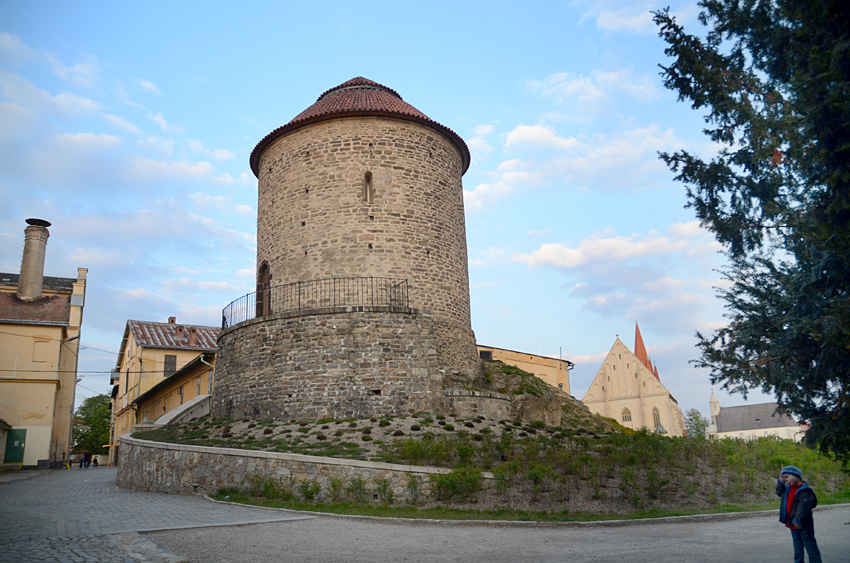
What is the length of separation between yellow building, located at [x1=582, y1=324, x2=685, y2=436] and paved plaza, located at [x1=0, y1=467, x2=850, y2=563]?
50.2 meters

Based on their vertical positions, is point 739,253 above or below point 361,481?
above

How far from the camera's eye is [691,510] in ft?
37.0

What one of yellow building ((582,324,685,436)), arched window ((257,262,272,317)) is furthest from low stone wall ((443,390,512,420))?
yellow building ((582,324,685,436))

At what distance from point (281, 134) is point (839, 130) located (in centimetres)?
1675

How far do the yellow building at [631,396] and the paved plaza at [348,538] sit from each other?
50225 millimetres

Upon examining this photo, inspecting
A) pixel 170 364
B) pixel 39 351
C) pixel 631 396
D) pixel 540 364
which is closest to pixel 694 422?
pixel 631 396

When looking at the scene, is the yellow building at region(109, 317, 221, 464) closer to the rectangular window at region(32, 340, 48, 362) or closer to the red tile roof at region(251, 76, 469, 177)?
the rectangular window at region(32, 340, 48, 362)

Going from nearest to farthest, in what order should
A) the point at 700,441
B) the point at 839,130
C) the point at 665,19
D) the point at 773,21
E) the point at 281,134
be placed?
the point at 839,130 → the point at 773,21 → the point at 665,19 → the point at 700,441 → the point at 281,134

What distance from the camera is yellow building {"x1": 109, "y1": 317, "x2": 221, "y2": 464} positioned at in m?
39.2

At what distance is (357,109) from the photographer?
19.3m

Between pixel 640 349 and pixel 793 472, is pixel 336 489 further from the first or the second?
pixel 640 349

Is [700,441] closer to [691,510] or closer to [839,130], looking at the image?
[691,510]

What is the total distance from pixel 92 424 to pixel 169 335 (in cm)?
2789

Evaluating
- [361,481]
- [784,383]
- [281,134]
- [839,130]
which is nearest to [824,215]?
[839,130]
